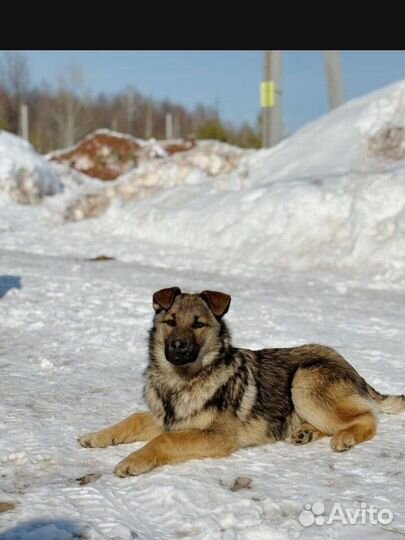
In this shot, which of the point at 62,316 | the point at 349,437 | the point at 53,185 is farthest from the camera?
the point at 53,185

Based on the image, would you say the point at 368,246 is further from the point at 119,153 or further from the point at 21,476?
the point at 119,153

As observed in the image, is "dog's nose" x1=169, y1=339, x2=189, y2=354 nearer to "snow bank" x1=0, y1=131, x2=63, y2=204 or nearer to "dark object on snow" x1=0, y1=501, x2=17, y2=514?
"dark object on snow" x1=0, y1=501, x2=17, y2=514

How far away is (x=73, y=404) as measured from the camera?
18.4 feet

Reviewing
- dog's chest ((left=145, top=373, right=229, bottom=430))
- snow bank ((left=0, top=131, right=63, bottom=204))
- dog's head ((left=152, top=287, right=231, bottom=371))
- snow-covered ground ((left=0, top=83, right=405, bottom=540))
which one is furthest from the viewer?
snow bank ((left=0, top=131, right=63, bottom=204))

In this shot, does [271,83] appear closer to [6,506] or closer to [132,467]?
[132,467]

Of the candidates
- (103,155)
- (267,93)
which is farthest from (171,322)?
(103,155)

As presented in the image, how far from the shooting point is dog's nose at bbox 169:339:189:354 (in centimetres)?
461

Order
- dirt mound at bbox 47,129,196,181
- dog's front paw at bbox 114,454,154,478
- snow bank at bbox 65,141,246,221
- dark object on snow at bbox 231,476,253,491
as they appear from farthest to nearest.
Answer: dirt mound at bbox 47,129,196,181, snow bank at bbox 65,141,246,221, dog's front paw at bbox 114,454,154,478, dark object on snow at bbox 231,476,253,491

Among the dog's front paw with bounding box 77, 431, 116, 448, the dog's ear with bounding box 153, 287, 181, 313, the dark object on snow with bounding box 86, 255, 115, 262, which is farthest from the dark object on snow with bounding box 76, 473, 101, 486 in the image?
the dark object on snow with bounding box 86, 255, 115, 262

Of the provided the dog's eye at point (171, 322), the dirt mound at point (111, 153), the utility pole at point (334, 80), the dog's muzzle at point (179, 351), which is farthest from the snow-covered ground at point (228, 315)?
the dirt mound at point (111, 153)

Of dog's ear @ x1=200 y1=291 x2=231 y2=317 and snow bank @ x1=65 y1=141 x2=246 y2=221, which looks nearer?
dog's ear @ x1=200 y1=291 x2=231 y2=317

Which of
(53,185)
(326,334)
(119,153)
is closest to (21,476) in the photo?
(326,334)

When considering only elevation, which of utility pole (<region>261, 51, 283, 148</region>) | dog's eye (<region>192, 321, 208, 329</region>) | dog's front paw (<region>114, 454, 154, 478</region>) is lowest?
dog's front paw (<region>114, 454, 154, 478</region>)

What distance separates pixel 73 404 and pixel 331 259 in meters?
8.01
